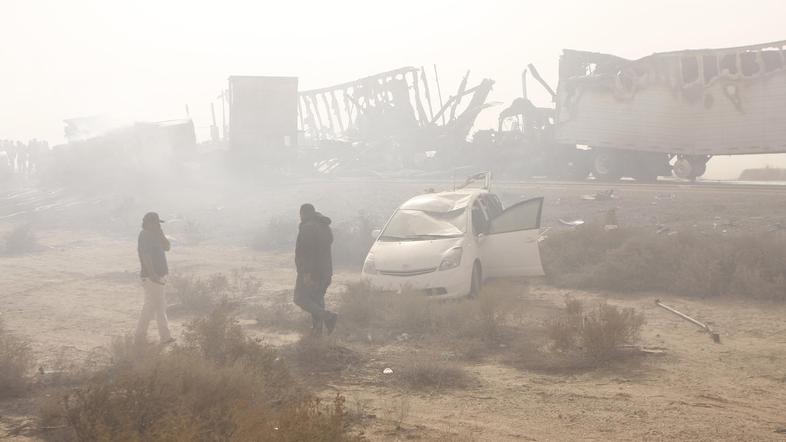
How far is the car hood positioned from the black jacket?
2082mm

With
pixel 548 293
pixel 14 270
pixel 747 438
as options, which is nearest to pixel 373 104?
pixel 14 270

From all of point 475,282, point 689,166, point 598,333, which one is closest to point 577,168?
point 689,166

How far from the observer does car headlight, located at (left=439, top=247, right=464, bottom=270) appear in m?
11.2

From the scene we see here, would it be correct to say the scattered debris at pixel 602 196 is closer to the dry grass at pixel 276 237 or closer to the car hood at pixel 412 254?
the dry grass at pixel 276 237

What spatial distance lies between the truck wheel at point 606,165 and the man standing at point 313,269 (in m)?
19.3

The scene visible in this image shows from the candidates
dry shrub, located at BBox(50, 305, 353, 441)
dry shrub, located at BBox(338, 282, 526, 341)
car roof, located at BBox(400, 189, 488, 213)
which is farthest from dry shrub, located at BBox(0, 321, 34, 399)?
car roof, located at BBox(400, 189, 488, 213)

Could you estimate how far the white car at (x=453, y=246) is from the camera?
1125 centimetres

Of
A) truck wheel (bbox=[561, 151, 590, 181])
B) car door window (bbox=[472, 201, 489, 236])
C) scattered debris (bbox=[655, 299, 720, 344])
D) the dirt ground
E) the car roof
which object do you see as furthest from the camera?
truck wheel (bbox=[561, 151, 590, 181])

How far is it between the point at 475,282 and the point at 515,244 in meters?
0.96

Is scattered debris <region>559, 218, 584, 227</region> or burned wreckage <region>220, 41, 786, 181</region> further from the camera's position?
burned wreckage <region>220, 41, 786, 181</region>

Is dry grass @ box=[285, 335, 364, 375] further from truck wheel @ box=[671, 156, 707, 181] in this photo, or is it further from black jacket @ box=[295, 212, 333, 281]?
truck wheel @ box=[671, 156, 707, 181]

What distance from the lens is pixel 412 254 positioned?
11.4 m

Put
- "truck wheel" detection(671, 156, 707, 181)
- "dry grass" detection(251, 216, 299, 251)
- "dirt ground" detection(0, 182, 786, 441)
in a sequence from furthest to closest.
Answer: "truck wheel" detection(671, 156, 707, 181) → "dry grass" detection(251, 216, 299, 251) → "dirt ground" detection(0, 182, 786, 441)

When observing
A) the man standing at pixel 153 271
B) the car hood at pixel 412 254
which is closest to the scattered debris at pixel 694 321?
the car hood at pixel 412 254
